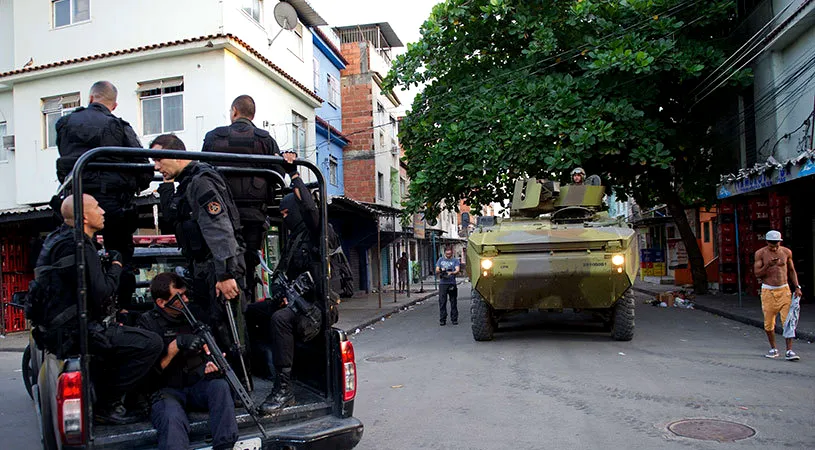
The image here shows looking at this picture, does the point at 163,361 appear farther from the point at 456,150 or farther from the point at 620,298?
the point at 456,150

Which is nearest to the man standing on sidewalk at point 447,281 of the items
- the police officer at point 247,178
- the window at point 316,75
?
the police officer at point 247,178

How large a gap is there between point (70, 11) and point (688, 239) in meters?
17.7

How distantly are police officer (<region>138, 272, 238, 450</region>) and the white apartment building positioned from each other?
1126cm

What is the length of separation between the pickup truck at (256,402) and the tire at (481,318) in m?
5.82

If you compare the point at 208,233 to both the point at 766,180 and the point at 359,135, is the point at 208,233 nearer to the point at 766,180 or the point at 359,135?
the point at 766,180

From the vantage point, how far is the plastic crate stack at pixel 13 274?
47.2 ft

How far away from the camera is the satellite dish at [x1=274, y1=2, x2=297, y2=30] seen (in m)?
16.7

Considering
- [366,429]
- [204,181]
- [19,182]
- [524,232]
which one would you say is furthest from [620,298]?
[19,182]

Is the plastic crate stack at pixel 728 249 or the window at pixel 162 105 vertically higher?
the window at pixel 162 105

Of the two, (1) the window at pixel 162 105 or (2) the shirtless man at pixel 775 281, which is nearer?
(2) the shirtless man at pixel 775 281

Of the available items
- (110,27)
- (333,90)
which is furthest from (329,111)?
(110,27)

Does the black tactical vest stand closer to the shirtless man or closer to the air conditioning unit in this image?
the shirtless man

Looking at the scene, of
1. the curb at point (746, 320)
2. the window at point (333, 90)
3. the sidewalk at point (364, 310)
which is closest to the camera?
the curb at point (746, 320)

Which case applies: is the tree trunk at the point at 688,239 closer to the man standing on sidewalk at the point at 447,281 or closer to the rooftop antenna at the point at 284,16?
the man standing on sidewalk at the point at 447,281
